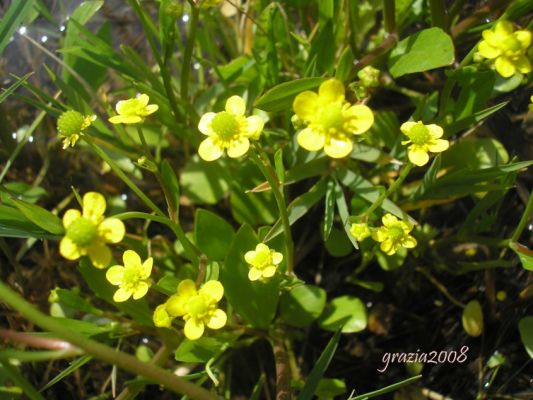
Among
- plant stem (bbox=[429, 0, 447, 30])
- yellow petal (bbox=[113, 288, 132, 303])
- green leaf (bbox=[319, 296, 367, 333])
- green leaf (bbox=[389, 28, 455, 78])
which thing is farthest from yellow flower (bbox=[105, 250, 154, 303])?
plant stem (bbox=[429, 0, 447, 30])

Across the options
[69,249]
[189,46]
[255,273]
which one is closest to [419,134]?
[255,273]

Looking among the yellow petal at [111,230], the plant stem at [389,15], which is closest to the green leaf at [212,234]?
the yellow petal at [111,230]

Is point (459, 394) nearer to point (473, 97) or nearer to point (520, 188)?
point (520, 188)

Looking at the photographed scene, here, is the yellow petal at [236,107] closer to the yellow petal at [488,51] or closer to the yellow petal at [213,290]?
the yellow petal at [213,290]

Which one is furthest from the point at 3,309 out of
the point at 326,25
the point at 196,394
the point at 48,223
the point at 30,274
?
the point at 326,25

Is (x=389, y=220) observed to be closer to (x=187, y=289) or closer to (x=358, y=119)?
(x=358, y=119)

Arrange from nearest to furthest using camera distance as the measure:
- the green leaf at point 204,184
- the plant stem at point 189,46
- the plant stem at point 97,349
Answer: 1. the plant stem at point 97,349
2. the plant stem at point 189,46
3. the green leaf at point 204,184

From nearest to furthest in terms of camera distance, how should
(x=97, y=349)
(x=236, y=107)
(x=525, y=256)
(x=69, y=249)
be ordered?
(x=97, y=349) → (x=69, y=249) → (x=236, y=107) → (x=525, y=256)
